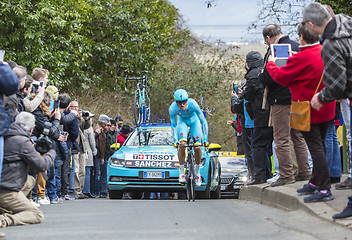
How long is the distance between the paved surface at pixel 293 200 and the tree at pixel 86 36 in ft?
53.4

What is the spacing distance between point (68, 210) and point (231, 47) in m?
30.4

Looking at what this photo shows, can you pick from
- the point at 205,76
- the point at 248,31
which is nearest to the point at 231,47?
the point at 205,76

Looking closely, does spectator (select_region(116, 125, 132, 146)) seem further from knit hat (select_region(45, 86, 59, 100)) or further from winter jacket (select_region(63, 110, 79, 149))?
knit hat (select_region(45, 86, 59, 100))

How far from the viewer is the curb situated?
7.35 metres

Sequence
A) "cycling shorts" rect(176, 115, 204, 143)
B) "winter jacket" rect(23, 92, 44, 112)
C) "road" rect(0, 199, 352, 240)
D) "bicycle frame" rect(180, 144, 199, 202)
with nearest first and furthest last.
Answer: "road" rect(0, 199, 352, 240) < "winter jacket" rect(23, 92, 44, 112) < "bicycle frame" rect(180, 144, 199, 202) < "cycling shorts" rect(176, 115, 204, 143)

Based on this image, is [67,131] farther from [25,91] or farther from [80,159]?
[80,159]

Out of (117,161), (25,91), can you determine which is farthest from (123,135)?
(25,91)

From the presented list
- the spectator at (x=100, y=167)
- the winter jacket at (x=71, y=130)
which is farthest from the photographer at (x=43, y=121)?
the spectator at (x=100, y=167)

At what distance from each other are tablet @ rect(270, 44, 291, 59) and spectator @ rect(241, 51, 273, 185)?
3.88 feet

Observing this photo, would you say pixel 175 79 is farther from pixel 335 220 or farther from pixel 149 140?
pixel 335 220

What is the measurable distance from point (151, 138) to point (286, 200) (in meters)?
7.15

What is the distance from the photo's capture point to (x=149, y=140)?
15.7m

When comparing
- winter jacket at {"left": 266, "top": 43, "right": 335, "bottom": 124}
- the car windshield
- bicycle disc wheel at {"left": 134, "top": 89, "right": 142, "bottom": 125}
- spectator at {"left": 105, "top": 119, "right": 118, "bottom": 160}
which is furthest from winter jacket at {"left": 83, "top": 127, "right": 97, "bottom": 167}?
winter jacket at {"left": 266, "top": 43, "right": 335, "bottom": 124}

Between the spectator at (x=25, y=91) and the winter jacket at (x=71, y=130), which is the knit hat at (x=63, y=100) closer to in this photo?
the winter jacket at (x=71, y=130)
